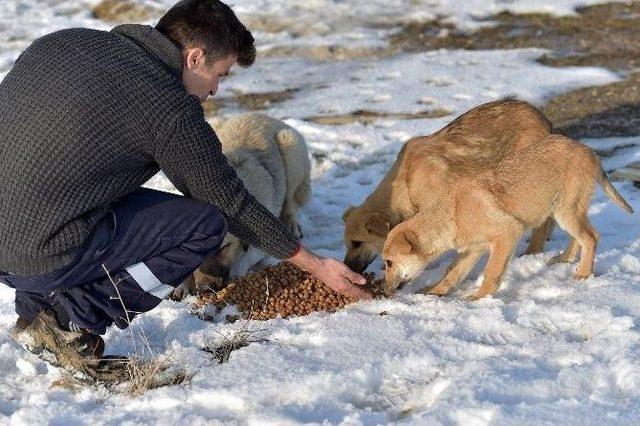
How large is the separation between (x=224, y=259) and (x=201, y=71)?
1.99 m

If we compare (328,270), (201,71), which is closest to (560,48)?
(328,270)

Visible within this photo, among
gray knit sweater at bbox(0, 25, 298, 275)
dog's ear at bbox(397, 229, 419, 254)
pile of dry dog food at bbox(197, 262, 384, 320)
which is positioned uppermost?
gray knit sweater at bbox(0, 25, 298, 275)

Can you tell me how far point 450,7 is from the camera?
1431cm

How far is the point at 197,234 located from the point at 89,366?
87cm

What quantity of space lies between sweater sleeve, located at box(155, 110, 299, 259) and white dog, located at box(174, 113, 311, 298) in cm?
167

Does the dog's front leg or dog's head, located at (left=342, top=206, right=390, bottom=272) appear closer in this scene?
the dog's front leg

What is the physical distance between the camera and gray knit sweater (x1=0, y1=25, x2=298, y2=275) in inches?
156

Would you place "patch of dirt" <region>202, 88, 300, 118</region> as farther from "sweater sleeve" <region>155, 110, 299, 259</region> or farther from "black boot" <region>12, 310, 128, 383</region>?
"black boot" <region>12, 310, 128, 383</region>

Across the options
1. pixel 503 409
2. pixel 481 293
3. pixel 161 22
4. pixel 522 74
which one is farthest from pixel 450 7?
pixel 503 409

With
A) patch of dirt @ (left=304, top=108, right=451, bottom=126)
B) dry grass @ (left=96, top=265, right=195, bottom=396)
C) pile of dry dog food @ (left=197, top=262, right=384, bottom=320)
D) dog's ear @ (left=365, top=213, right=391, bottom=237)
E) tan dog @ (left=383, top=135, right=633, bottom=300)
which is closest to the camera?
dry grass @ (left=96, top=265, right=195, bottom=396)

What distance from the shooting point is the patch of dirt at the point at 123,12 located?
46.5 ft

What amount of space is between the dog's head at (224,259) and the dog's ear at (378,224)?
96 centimetres

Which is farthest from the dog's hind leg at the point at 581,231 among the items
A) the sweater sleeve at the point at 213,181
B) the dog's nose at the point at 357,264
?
the sweater sleeve at the point at 213,181

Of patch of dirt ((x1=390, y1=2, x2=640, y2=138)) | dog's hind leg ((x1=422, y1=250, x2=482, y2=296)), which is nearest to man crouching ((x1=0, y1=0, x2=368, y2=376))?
dog's hind leg ((x1=422, y1=250, x2=482, y2=296))
